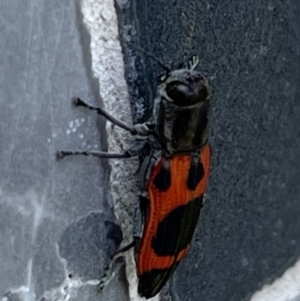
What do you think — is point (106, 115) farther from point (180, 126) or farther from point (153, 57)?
point (180, 126)

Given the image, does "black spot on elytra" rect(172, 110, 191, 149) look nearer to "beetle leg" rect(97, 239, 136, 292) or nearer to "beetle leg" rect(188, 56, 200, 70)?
"beetle leg" rect(188, 56, 200, 70)

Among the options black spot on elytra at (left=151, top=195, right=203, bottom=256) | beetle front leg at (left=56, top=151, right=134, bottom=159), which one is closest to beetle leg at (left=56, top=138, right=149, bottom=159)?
beetle front leg at (left=56, top=151, right=134, bottom=159)

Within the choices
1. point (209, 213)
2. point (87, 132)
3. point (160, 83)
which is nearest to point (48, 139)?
point (87, 132)

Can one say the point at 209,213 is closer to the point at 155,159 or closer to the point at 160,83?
the point at 155,159

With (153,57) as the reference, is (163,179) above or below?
below

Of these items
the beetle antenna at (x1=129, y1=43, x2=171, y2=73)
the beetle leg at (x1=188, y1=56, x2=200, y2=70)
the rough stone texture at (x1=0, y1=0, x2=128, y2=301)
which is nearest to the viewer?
the rough stone texture at (x1=0, y1=0, x2=128, y2=301)

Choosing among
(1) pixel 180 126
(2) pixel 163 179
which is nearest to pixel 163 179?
(2) pixel 163 179

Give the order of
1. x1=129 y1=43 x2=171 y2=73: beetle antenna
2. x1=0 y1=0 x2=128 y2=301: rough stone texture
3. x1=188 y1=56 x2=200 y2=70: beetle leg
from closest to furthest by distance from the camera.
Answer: x1=0 y1=0 x2=128 y2=301: rough stone texture, x1=129 y1=43 x2=171 y2=73: beetle antenna, x1=188 y1=56 x2=200 y2=70: beetle leg
